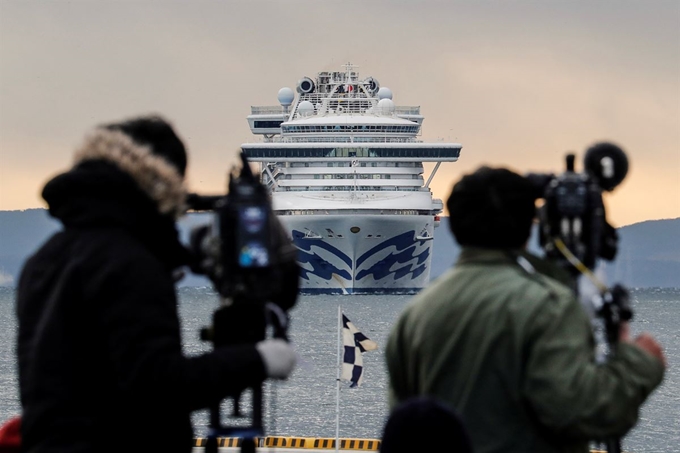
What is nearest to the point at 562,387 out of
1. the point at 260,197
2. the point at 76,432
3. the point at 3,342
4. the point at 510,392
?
the point at 510,392

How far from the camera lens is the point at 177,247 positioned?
342 centimetres

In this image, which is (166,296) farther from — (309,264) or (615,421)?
(309,264)

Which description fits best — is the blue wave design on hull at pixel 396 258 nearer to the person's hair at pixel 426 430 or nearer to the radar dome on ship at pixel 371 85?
the radar dome on ship at pixel 371 85

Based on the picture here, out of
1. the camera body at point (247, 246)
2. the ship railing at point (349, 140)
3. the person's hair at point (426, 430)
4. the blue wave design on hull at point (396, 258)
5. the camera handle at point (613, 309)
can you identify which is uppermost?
the camera body at point (247, 246)

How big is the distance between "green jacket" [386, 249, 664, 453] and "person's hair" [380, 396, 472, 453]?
46cm

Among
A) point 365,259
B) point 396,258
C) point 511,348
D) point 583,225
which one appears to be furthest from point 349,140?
point 511,348

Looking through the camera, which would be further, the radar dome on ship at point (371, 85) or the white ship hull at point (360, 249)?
the radar dome on ship at point (371, 85)

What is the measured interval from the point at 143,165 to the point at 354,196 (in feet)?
Answer: 187

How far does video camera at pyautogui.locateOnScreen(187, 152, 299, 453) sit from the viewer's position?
324 centimetres

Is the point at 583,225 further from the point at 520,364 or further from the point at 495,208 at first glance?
the point at 520,364

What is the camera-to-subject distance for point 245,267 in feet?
10.6

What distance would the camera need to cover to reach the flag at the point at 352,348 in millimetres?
16797

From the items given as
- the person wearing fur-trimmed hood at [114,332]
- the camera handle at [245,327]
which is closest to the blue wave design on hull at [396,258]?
the camera handle at [245,327]

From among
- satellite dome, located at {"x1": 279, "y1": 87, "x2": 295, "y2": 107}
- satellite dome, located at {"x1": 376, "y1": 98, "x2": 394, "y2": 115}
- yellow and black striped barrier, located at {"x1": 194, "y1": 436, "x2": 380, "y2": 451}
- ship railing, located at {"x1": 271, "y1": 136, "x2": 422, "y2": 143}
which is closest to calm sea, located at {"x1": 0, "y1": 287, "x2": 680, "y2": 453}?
yellow and black striped barrier, located at {"x1": 194, "y1": 436, "x2": 380, "y2": 451}
